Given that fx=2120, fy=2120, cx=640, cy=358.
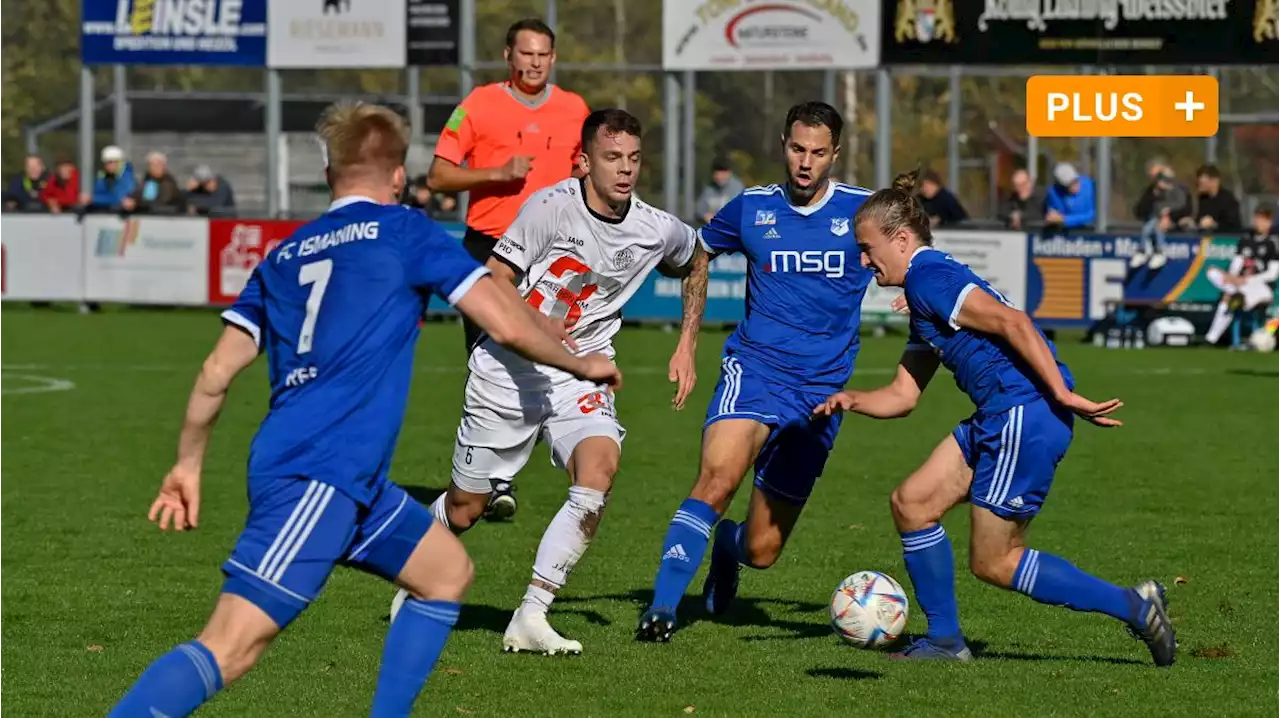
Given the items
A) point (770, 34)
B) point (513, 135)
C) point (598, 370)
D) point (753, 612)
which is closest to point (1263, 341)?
point (770, 34)

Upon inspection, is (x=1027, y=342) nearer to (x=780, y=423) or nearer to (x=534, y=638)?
(x=780, y=423)

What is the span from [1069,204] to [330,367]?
2062 cm

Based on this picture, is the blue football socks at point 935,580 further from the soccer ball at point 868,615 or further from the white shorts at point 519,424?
the white shorts at point 519,424

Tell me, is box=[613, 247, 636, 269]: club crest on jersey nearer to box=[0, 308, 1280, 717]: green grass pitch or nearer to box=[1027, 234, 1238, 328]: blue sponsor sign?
box=[0, 308, 1280, 717]: green grass pitch

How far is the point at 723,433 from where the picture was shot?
835 cm

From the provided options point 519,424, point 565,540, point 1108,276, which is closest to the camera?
point 565,540

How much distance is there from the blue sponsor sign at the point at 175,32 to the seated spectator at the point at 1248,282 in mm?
13342

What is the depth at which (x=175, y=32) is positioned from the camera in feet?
97.2

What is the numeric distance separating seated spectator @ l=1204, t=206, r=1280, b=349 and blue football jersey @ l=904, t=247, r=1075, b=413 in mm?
17323

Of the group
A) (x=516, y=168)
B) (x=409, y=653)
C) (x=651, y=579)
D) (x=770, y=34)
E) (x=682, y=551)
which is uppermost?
(x=770, y=34)

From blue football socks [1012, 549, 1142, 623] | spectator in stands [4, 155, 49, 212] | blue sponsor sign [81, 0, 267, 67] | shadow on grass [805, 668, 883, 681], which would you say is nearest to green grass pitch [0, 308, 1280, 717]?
shadow on grass [805, 668, 883, 681]

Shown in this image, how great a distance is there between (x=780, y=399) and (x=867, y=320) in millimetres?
18084

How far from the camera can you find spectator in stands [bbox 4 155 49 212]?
1133 inches

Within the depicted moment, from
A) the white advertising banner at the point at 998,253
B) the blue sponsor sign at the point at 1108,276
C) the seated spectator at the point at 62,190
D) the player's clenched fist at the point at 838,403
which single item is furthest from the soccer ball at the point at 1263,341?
the player's clenched fist at the point at 838,403
